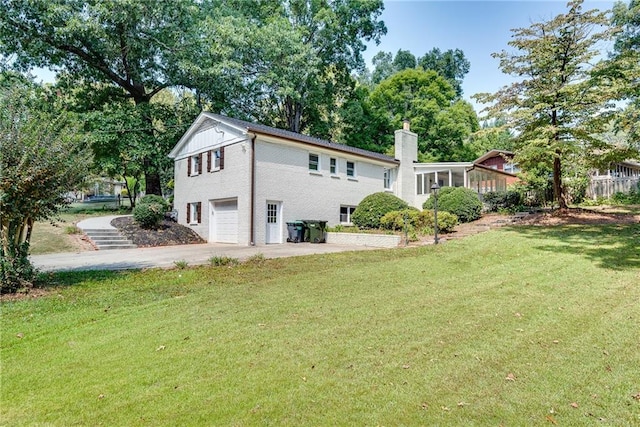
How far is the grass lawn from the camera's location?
9.22ft

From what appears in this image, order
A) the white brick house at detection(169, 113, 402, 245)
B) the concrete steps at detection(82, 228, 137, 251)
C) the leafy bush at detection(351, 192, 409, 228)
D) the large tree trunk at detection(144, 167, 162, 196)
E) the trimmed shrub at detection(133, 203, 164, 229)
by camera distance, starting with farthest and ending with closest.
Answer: the large tree trunk at detection(144, 167, 162, 196) → the leafy bush at detection(351, 192, 409, 228) → the trimmed shrub at detection(133, 203, 164, 229) → the white brick house at detection(169, 113, 402, 245) → the concrete steps at detection(82, 228, 137, 251)

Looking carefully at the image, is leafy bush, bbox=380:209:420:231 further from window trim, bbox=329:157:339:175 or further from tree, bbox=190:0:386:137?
tree, bbox=190:0:386:137

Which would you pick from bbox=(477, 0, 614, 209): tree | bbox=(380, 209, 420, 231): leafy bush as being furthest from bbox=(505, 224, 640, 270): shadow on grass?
bbox=(380, 209, 420, 231): leafy bush

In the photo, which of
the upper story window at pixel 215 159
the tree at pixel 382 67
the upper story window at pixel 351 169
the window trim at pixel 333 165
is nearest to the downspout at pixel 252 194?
the upper story window at pixel 215 159

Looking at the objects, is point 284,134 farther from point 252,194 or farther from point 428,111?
point 428,111

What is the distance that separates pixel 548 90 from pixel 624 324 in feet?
43.0

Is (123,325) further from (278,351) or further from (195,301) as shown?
(278,351)

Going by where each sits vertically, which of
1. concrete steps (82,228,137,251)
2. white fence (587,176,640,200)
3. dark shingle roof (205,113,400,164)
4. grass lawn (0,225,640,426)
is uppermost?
dark shingle roof (205,113,400,164)

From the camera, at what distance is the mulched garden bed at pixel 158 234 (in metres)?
16.1

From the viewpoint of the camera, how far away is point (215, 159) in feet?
60.1

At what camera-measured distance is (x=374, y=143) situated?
33.5 meters

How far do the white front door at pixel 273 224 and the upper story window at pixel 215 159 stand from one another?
11.4 ft

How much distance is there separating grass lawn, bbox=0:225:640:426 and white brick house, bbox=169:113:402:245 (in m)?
8.74

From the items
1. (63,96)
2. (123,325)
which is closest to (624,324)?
(123,325)
